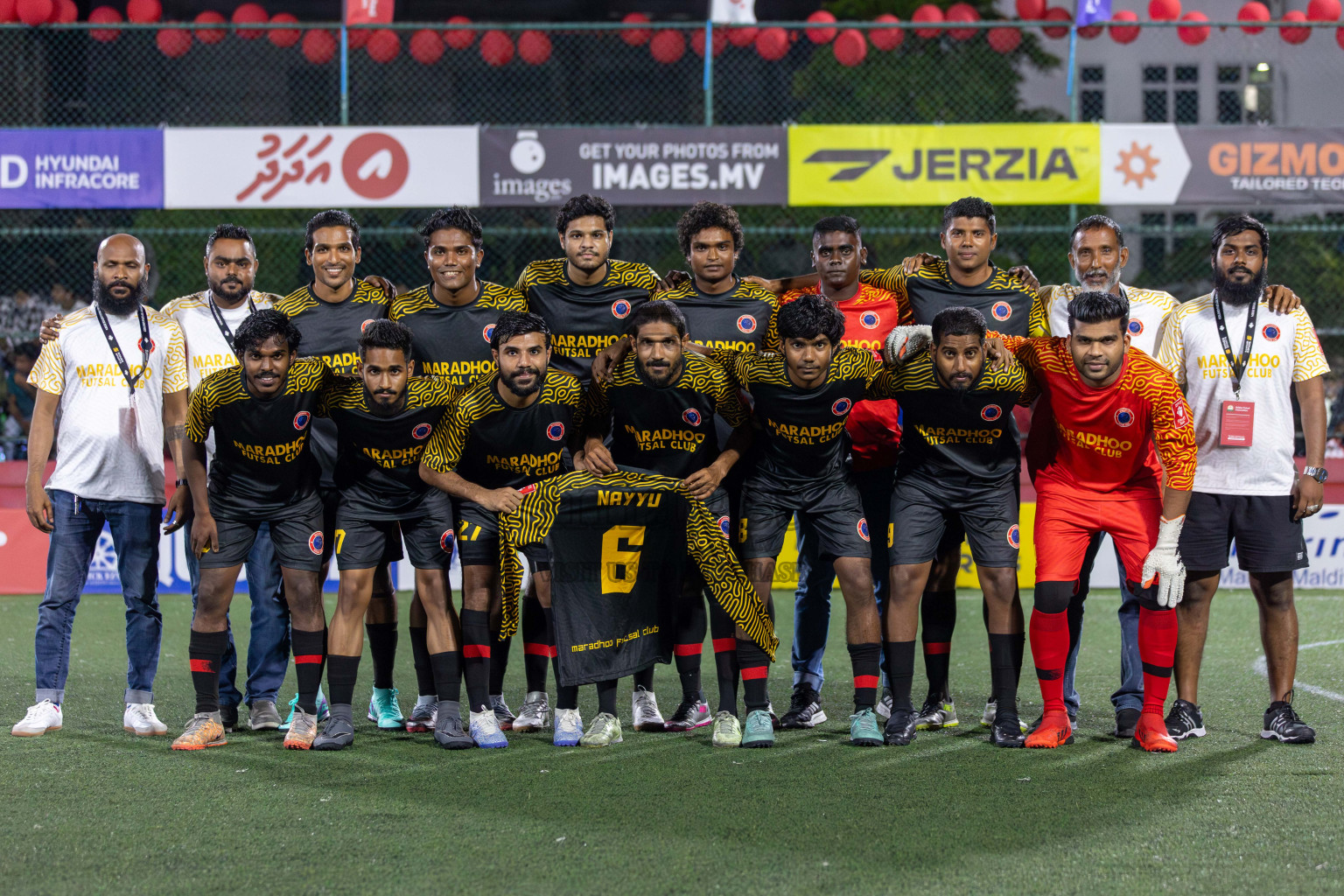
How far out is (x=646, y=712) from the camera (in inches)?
230

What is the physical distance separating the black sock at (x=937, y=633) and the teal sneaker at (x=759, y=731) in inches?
31.0

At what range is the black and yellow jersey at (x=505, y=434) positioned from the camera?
548cm

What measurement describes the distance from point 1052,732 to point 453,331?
2.99m

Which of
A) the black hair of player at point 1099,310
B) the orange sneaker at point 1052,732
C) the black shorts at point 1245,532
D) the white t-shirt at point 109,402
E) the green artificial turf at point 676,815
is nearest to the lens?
the green artificial turf at point 676,815

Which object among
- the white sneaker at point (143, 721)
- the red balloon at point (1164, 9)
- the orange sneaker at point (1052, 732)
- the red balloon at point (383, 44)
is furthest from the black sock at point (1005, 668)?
the red balloon at point (1164, 9)

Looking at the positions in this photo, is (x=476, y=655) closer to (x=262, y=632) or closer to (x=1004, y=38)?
(x=262, y=632)

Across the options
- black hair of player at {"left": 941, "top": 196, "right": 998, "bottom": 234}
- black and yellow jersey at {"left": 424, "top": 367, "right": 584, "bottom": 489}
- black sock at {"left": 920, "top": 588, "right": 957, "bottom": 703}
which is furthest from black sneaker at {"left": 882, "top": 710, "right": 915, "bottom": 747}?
black hair of player at {"left": 941, "top": 196, "right": 998, "bottom": 234}

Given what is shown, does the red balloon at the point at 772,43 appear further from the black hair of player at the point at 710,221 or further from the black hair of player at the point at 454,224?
the black hair of player at the point at 454,224

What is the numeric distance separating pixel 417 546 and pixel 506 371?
0.84 meters

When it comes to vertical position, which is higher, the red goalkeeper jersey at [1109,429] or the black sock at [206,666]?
the red goalkeeper jersey at [1109,429]

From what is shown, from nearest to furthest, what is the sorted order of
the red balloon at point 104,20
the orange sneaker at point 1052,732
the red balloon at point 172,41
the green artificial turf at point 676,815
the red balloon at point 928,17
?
the green artificial turf at point 676,815 < the orange sneaker at point 1052,732 < the red balloon at point 172,41 < the red balloon at point 928,17 < the red balloon at point 104,20

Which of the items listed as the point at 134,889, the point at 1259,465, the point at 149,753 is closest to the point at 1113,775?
the point at 1259,465

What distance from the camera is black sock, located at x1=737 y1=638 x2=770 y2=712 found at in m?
5.60

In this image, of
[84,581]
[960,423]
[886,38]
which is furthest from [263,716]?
[886,38]
